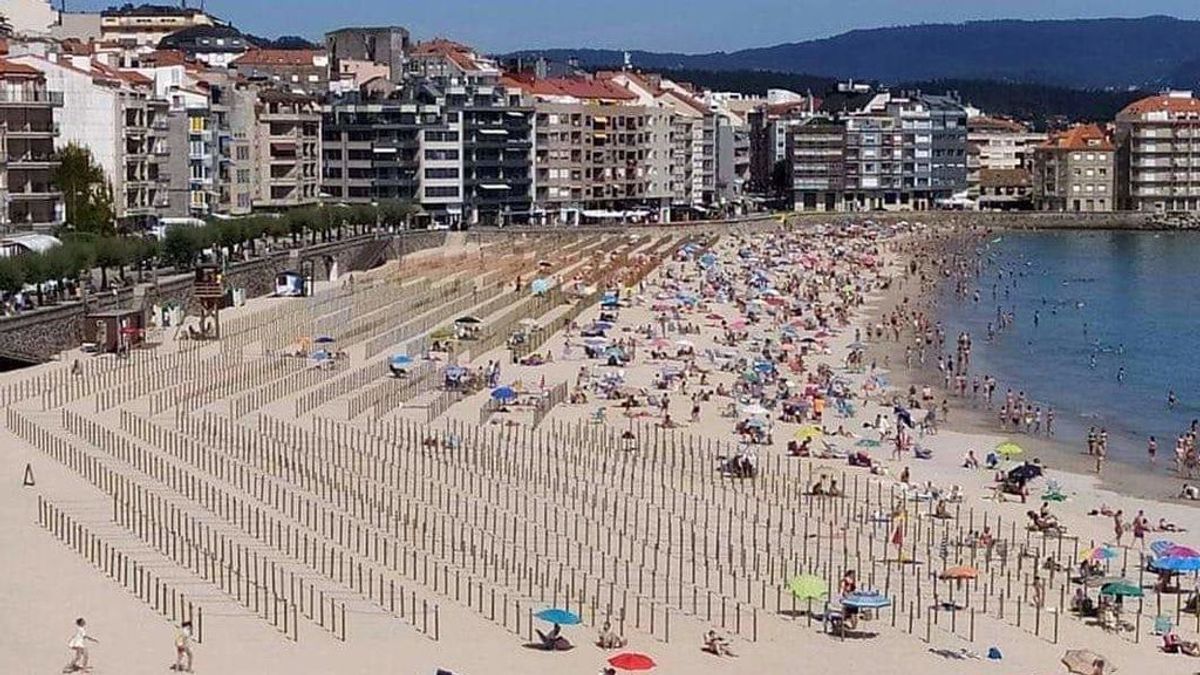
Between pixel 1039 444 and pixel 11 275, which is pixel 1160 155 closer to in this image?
pixel 1039 444

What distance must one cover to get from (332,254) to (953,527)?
4706cm

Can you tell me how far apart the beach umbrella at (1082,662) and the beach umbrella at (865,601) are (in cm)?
231

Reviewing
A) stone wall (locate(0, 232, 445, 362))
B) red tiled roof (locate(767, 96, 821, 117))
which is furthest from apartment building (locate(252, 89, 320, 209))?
red tiled roof (locate(767, 96, 821, 117))

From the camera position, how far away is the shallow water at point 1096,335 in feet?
144

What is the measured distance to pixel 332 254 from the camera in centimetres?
7344

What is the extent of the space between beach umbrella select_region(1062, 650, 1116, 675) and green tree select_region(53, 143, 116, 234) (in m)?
44.0

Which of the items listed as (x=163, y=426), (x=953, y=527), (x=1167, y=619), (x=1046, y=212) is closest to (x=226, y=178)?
(x=163, y=426)

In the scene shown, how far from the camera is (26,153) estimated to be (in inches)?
2392

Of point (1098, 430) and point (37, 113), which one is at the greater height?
point (37, 113)

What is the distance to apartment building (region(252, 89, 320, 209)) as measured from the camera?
87188 mm

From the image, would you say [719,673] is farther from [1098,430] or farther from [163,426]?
[1098,430]

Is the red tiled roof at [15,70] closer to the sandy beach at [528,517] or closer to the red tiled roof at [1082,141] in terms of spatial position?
the sandy beach at [528,517]

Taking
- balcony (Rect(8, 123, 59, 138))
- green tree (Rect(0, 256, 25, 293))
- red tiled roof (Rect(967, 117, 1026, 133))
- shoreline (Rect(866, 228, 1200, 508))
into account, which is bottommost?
shoreline (Rect(866, 228, 1200, 508))

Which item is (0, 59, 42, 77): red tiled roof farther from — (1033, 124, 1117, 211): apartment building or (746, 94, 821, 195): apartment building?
(746, 94, 821, 195): apartment building
